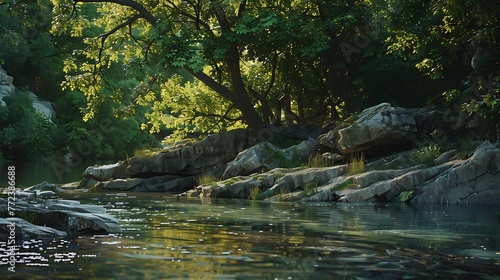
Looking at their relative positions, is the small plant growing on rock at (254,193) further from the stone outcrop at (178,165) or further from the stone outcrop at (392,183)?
the stone outcrop at (178,165)

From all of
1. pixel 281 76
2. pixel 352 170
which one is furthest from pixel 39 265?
pixel 281 76

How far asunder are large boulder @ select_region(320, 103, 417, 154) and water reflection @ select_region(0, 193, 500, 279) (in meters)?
8.67

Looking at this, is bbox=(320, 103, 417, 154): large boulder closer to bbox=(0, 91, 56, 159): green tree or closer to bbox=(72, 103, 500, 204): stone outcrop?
bbox=(72, 103, 500, 204): stone outcrop

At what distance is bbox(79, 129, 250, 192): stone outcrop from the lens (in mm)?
32406

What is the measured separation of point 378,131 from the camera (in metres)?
26.8

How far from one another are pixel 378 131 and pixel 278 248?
15.9 m

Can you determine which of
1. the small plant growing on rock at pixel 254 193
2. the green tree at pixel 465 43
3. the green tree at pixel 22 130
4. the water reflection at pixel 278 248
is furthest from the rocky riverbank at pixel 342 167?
the green tree at pixel 22 130

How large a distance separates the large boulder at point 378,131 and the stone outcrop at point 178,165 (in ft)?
21.3

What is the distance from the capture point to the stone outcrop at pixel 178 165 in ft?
106

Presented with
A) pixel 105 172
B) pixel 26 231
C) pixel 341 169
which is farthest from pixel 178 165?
pixel 26 231

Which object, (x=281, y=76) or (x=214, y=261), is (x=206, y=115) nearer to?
(x=281, y=76)

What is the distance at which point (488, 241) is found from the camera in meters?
12.7

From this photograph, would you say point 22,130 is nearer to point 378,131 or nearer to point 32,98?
point 32,98

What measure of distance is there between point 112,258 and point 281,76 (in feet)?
88.8
